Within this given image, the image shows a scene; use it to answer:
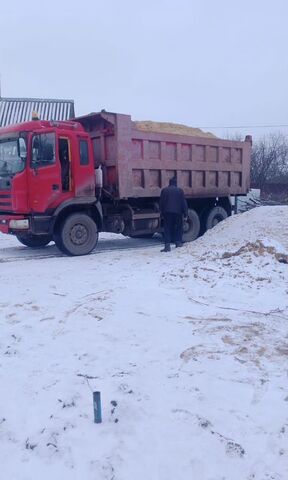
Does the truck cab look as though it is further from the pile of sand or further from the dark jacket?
the dark jacket

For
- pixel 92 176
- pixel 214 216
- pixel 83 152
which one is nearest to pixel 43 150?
pixel 83 152

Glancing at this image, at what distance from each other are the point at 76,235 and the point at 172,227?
226cm

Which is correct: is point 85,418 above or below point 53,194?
below

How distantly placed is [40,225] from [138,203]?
2.91 metres

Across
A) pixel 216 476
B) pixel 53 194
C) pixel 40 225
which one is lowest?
pixel 216 476

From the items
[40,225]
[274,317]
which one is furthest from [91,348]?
[40,225]

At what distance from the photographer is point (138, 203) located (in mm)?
11477

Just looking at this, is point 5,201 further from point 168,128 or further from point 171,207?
point 168,128

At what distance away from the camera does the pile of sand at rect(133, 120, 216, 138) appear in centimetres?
1099

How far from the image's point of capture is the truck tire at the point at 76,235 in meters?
9.77

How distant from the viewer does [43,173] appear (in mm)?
9289

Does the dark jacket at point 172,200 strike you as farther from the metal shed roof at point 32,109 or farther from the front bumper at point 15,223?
the metal shed roof at point 32,109

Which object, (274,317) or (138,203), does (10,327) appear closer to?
(274,317)

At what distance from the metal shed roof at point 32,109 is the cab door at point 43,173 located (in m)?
11.2
